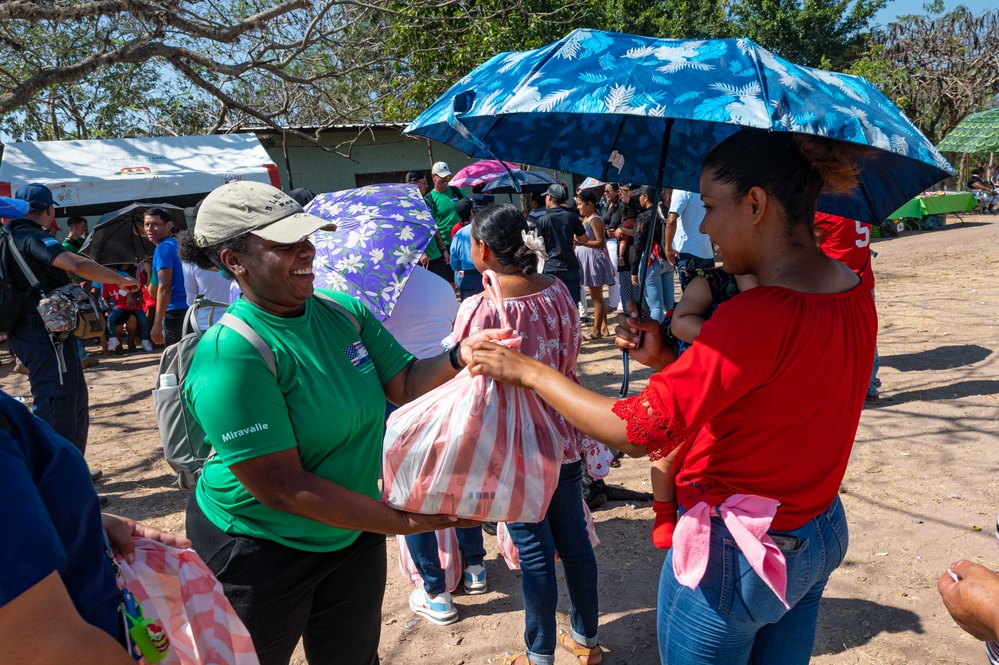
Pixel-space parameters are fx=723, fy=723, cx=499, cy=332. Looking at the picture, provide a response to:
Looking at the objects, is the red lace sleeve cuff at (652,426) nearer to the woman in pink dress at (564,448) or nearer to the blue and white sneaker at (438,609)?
the woman in pink dress at (564,448)

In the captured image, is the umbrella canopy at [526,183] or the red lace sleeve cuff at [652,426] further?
the umbrella canopy at [526,183]

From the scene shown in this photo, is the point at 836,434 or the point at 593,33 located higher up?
the point at 593,33

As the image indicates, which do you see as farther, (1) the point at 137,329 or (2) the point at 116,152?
(2) the point at 116,152

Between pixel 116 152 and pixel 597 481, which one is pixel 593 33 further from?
pixel 116 152

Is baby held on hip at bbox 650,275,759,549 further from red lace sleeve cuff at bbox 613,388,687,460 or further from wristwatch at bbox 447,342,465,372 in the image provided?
wristwatch at bbox 447,342,465,372

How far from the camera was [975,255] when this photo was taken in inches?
507

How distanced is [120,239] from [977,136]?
1083cm

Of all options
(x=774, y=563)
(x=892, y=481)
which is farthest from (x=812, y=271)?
(x=892, y=481)

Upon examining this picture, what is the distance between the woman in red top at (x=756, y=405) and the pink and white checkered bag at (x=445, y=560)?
2.02 meters

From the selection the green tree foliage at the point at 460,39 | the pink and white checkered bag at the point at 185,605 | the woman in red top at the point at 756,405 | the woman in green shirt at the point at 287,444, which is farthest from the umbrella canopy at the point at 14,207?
the green tree foliage at the point at 460,39

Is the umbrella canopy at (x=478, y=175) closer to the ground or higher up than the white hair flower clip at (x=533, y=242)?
higher up

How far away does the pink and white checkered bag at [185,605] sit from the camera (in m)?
1.40

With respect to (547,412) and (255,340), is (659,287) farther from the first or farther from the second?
(255,340)

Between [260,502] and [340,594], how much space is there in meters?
0.46
